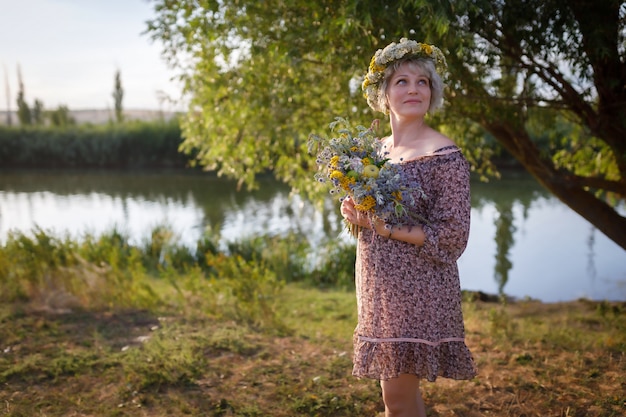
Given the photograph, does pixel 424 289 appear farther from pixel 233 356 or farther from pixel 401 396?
pixel 233 356

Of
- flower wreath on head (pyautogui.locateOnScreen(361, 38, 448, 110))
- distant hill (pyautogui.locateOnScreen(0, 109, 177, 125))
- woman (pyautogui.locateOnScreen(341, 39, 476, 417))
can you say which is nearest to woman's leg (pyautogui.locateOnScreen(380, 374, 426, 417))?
woman (pyautogui.locateOnScreen(341, 39, 476, 417))

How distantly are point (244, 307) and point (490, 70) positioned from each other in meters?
2.81

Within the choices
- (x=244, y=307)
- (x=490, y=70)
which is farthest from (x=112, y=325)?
(x=490, y=70)

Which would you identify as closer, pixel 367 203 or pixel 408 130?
pixel 367 203

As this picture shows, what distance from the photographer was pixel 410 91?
2.31 m

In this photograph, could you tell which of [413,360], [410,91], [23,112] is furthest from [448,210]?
[23,112]

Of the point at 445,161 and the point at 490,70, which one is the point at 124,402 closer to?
the point at 445,161

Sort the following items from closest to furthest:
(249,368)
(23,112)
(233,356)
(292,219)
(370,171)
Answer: (370,171), (249,368), (233,356), (292,219), (23,112)

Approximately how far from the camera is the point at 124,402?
3.39 metres

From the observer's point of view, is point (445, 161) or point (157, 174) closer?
point (445, 161)

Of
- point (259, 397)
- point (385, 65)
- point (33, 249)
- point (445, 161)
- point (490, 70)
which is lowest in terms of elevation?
point (259, 397)

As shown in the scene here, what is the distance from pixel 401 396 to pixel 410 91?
1.21 metres

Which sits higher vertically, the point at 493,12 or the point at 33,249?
the point at 493,12

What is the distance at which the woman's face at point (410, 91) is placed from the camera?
2.32 metres
